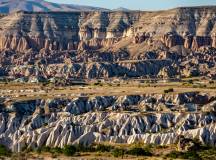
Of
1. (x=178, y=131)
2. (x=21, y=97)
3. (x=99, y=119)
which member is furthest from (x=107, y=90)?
(x=178, y=131)

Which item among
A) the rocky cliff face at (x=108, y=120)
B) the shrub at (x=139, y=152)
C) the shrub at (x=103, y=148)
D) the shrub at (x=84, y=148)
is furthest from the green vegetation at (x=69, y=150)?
the rocky cliff face at (x=108, y=120)

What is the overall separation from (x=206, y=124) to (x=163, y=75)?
3875 inches

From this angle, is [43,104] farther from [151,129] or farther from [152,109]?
[151,129]

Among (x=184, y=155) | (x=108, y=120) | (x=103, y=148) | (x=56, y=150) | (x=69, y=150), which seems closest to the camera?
(x=184, y=155)

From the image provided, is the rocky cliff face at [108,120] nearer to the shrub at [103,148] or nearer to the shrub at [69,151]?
the shrub at [103,148]

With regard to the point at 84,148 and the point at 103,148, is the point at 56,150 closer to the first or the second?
the point at 84,148

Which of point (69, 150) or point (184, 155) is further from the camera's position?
point (69, 150)

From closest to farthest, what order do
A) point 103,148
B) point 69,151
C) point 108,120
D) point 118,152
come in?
point 69,151, point 118,152, point 103,148, point 108,120

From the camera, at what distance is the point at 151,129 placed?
94.6m

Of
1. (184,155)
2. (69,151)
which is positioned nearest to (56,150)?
(69,151)

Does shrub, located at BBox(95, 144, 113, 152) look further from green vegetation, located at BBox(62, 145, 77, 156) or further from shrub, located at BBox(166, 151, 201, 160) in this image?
shrub, located at BBox(166, 151, 201, 160)

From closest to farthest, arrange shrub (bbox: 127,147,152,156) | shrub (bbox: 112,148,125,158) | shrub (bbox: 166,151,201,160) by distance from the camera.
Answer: shrub (bbox: 166,151,201,160) → shrub (bbox: 112,148,125,158) → shrub (bbox: 127,147,152,156)

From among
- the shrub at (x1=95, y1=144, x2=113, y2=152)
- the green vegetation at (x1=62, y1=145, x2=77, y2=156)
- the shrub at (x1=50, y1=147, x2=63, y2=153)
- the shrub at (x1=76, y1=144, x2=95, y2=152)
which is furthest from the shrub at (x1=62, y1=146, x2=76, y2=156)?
the shrub at (x1=95, y1=144, x2=113, y2=152)

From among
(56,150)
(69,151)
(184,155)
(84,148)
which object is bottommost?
(84,148)
